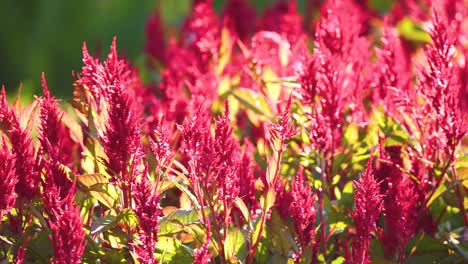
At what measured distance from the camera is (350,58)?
2115mm

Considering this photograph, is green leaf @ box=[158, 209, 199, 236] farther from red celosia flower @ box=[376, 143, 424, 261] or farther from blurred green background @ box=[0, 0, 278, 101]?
blurred green background @ box=[0, 0, 278, 101]

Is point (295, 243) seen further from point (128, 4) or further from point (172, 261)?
point (128, 4)

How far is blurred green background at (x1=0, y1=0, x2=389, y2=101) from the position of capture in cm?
851

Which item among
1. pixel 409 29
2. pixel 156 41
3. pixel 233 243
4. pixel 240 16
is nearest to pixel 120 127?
pixel 233 243

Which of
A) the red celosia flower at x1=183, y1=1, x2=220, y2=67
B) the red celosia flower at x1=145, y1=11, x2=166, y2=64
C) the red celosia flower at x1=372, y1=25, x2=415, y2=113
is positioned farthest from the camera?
the red celosia flower at x1=145, y1=11, x2=166, y2=64

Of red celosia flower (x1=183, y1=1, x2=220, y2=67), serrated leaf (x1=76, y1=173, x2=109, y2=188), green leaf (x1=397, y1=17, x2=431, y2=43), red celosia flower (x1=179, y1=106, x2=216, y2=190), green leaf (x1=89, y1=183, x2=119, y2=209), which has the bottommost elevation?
green leaf (x1=89, y1=183, x2=119, y2=209)

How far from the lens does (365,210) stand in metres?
1.57

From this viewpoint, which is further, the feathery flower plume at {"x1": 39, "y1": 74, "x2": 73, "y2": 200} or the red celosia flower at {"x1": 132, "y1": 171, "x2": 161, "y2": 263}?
the feathery flower plume at {"x1": 39, "y1": 74, "x2": 73, "y2": 200}

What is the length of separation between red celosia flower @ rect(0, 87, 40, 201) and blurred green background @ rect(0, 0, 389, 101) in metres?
6.73

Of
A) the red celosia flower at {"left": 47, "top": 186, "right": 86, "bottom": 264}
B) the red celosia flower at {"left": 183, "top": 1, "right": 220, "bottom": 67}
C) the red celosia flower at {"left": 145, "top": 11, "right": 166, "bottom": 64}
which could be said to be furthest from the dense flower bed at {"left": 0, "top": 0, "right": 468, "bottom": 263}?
the red celosia flower at {"left": 145, "top": 11, "right": 166, "bottom": 64}

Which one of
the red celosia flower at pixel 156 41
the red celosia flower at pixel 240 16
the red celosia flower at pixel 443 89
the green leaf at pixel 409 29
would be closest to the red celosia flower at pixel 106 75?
the red celosia flower at pixel 443 89

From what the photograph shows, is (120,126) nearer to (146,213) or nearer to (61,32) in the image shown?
(146,213)

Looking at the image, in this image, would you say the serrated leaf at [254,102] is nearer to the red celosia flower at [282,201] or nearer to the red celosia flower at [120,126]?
the red celosia flower at [282,201]

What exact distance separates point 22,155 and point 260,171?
55 cm
